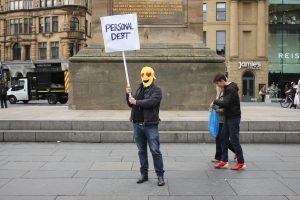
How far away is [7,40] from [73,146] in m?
59.6

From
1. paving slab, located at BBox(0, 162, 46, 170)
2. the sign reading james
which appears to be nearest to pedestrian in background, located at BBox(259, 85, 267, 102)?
the sign reading james

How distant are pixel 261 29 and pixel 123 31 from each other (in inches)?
1824

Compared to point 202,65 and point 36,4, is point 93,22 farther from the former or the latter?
point 36,4

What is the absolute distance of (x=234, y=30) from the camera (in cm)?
5216

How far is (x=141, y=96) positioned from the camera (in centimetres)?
665

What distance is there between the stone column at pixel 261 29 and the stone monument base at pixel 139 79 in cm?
3960

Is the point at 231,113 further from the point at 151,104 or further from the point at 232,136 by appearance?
the point at 151,104

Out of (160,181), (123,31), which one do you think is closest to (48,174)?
(160,181)

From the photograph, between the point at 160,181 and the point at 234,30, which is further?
the point at 234,30

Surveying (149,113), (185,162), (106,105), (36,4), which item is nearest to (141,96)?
(149,113)

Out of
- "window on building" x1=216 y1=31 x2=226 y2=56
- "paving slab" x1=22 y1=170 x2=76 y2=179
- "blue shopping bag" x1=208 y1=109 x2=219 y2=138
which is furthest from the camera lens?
"window on building" x1=216 y1=31 x2=226 y2=56

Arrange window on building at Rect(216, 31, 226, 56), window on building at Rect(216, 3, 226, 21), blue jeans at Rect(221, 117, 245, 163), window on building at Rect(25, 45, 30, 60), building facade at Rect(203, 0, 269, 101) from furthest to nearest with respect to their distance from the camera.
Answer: window on building at Rect(25, 45, 30, 60) → window on building at Rect(216, 3, 226, 21) → window on building at Rect(216, 31, 226, 56) → building facade at Rect(203, 0, 269, 101) → blue jeans at Rect(221, 117, 245, 163)

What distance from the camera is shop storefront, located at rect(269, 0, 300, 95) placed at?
174 feet

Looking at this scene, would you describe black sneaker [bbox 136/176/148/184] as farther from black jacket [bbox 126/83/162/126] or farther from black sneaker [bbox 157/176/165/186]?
black jacket [bbox 126/83/162/126]
